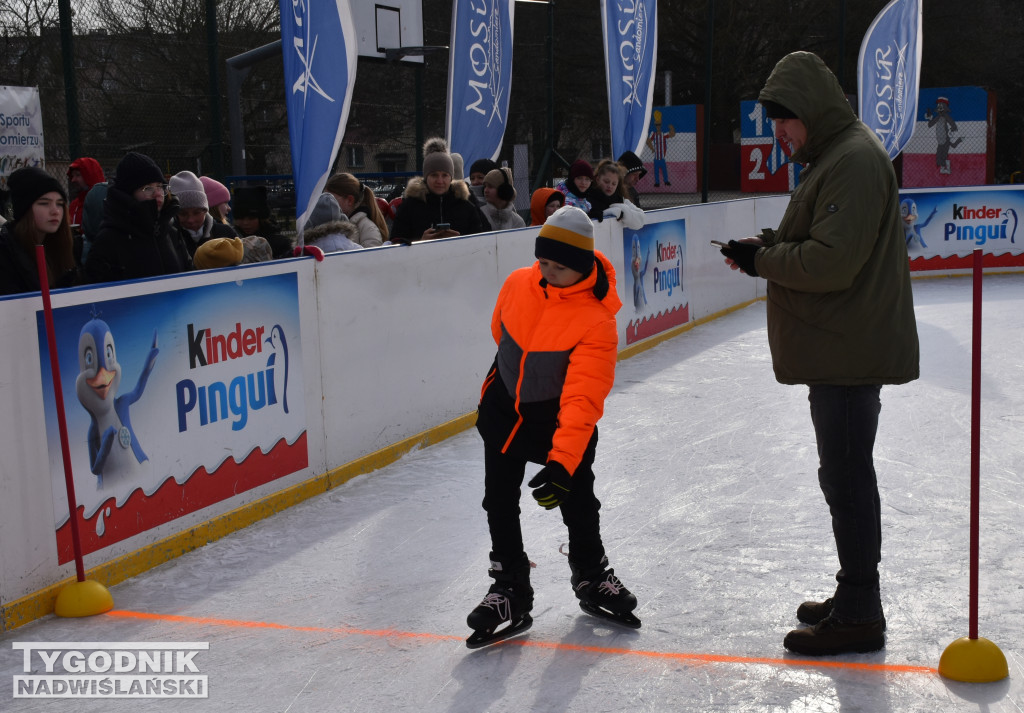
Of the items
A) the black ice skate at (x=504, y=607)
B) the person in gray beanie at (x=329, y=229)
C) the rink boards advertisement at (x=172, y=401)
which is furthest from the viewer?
the person in gray beanie at (x=329, y=229)

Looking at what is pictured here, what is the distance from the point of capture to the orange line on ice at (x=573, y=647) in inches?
129

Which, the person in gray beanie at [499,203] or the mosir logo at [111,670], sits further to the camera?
the person in gray beanie at [499,203]

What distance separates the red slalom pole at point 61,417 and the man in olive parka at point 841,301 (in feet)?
7.54

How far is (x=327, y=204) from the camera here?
20.7ft

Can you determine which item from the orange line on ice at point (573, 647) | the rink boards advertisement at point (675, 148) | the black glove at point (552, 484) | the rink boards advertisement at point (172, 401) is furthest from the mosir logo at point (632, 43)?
the rink boards advertisement at point (675, 148)

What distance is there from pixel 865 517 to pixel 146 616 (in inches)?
96.2

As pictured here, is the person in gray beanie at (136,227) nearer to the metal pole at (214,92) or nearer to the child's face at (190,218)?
the child's face at (190,218)

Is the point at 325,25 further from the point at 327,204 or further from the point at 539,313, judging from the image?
the point at 539,313

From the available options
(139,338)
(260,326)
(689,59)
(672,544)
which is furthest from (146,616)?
(689,59)

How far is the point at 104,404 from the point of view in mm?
4180

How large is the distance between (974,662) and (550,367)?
1.46 meters

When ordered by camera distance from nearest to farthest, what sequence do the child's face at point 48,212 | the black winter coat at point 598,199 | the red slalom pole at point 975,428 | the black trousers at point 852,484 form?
the red slalom pole at point 975,428, the black trousers at point 852,484, the child's face at point 48,212, the black winter coat at point 598,199

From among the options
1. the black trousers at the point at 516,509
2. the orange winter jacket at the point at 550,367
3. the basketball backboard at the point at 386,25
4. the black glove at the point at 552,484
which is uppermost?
the basketball backboard at the point at 386,25

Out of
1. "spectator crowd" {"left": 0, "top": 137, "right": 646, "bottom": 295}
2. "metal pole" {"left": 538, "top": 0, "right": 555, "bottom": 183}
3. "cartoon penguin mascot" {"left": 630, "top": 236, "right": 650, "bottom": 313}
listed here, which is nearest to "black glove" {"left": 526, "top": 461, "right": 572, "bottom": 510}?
"spectator crowd" {"left": 0, "top": 137, "right": 646, "bottom": 295}
